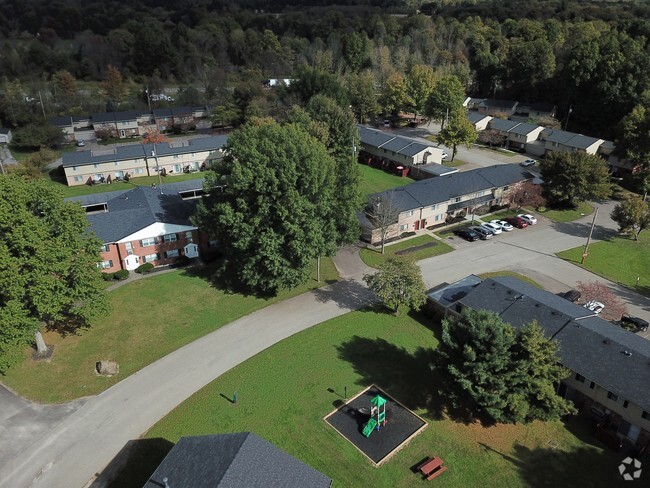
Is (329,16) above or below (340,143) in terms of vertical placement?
above

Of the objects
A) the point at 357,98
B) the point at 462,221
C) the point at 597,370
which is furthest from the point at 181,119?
the point at 597,370

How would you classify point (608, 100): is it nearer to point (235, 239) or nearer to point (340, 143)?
point (340, 143)

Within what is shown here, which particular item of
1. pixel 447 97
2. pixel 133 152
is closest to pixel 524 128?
pixel 447 97

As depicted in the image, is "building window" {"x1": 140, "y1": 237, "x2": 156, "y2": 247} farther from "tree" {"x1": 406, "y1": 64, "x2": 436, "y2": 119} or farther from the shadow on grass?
"tree" {"x1": 406, "y1": 64, "x2": 436, "y2": 119}

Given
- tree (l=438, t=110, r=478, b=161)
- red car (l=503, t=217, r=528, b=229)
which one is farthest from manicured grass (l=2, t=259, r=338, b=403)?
tree (l=438, t=110, r=478, b=161)

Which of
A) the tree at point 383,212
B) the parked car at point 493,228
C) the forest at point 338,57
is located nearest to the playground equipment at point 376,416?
the tree at point 383,212

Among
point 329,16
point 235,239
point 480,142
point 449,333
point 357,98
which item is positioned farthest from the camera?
point 329,16

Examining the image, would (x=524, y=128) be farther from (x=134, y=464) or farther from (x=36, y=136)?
(x=36, y=136)
